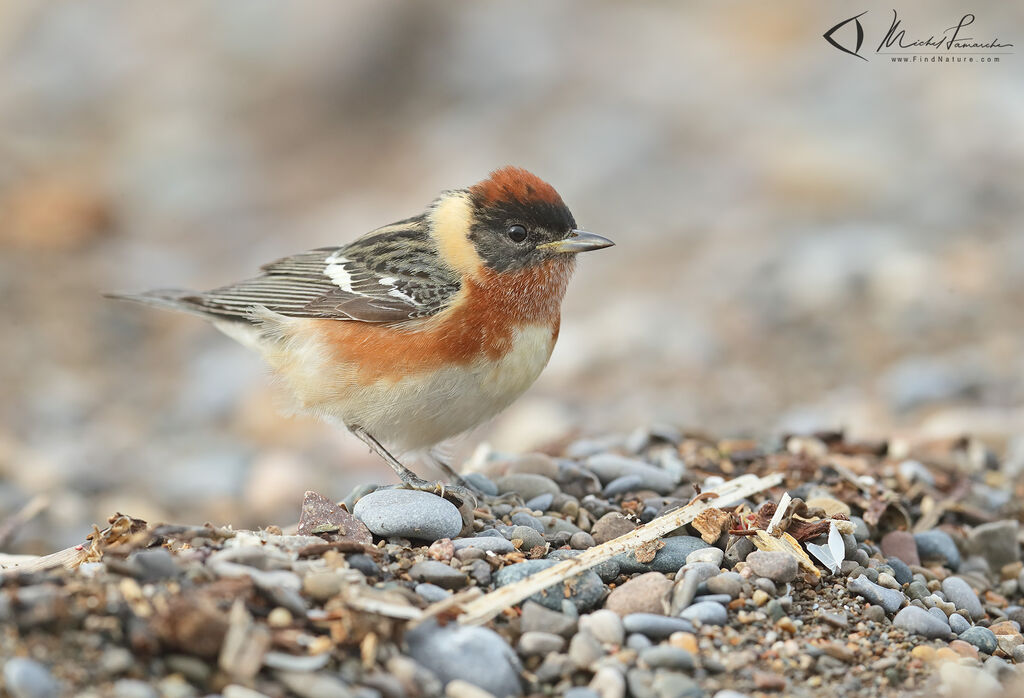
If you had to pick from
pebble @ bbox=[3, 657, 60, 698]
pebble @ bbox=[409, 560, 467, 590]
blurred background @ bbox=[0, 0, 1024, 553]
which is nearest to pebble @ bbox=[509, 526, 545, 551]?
pebble @ bbox=[409, 560, 467, 590]

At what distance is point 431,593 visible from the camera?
3.93 metres

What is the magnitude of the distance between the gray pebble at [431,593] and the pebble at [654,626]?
26.3 inches

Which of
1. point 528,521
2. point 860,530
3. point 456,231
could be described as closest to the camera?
point 528,521

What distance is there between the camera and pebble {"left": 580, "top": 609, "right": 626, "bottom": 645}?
12.7 feet

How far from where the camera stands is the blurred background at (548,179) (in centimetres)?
896

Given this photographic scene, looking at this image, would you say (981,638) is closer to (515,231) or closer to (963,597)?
(963,597)

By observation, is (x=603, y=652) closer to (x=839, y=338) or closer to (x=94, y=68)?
(x=839, y=338)

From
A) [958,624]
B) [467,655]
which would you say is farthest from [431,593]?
[958,624]

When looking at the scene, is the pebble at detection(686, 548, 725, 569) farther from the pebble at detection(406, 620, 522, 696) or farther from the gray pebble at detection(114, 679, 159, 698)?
the gray pebble at detection(114, 679, 159, 698)

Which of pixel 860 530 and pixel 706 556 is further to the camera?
pixel 860 530

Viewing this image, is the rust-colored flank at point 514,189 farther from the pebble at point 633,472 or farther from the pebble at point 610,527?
the pebble at point 610,527

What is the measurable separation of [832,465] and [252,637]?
3708 mm

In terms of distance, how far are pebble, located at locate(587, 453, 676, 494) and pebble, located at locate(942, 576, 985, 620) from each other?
1.40 metres

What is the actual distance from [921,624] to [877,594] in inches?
8.8
